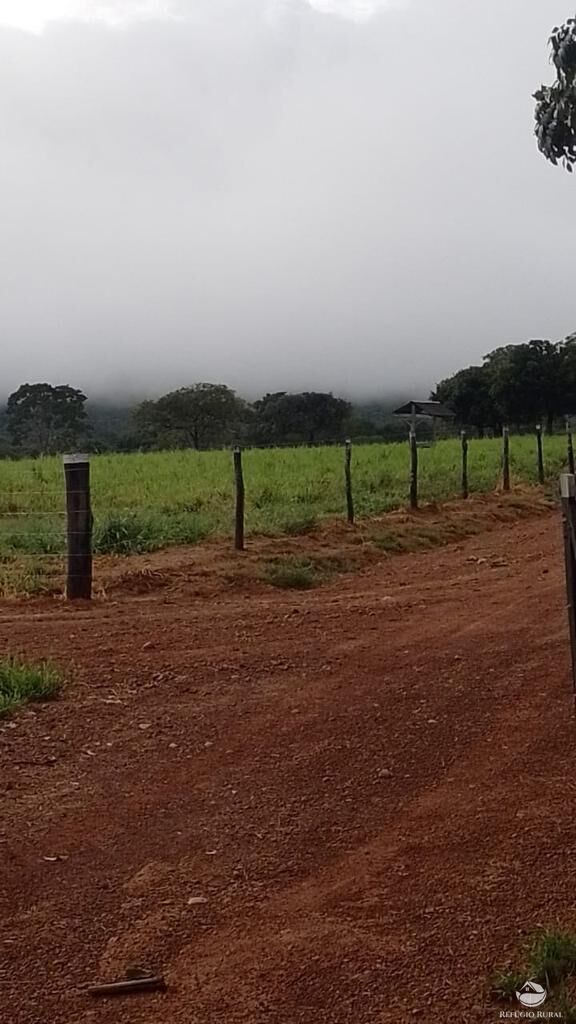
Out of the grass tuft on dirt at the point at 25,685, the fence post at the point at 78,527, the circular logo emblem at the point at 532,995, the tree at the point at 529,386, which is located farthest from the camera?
the tree at the point at 529,386

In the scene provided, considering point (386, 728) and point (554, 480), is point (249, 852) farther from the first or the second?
point (554, 480)

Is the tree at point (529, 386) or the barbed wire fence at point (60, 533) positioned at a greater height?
the tree at point (529, 386)

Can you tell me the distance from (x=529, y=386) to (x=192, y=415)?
18872mm

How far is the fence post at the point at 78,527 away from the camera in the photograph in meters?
9.09

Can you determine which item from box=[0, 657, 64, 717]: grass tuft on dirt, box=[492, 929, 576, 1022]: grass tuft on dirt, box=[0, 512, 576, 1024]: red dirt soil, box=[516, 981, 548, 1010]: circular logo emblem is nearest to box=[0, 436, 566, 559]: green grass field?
box=[0, 512, 576, 1024]: red dirt soil

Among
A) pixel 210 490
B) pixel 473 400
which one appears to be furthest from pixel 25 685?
pixel 473 400

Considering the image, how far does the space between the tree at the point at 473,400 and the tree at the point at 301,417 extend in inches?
257

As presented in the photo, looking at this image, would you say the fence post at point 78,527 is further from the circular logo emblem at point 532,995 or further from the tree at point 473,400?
Result: the tree at point 473,400

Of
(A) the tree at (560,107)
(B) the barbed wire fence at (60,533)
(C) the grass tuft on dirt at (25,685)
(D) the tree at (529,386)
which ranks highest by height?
(D) the tree at (529,386)

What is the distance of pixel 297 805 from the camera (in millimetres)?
4320

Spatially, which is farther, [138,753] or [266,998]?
[138,753]

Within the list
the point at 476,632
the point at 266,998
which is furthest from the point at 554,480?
the point at 266,998

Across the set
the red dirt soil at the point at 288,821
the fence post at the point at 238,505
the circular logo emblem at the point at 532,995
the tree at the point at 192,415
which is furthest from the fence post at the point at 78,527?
the tree at the point at 192,415

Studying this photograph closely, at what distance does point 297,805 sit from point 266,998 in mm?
1421
